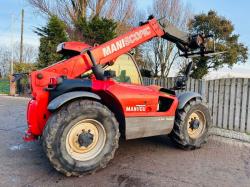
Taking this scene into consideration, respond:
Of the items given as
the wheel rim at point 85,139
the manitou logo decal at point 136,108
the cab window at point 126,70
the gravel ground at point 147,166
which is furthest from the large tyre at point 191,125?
the wheel rim at point 85,139

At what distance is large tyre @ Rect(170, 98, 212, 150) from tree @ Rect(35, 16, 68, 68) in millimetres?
12481

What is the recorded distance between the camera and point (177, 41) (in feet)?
17.1

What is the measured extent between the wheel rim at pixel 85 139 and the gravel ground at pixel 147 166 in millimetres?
310

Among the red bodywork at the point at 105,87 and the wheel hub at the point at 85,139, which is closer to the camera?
the wheel hub at the point at 85,139

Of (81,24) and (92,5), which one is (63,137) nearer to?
(81,24)

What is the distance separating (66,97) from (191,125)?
8.41ft

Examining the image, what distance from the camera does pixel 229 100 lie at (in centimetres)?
702

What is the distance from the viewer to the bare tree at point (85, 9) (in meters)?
18.5

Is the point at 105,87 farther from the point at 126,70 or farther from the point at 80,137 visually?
the point at 126,70

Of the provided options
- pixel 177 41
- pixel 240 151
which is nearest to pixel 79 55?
pixel 177 41

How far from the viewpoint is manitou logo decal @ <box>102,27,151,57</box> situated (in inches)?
169

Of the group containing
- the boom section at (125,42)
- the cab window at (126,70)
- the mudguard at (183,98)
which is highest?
the boom section at (125,42)

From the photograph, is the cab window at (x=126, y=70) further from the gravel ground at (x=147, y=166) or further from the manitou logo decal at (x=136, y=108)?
the gravel ground at (x=147, y=166)

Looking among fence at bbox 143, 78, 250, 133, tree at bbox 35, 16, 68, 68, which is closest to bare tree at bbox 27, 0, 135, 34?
tree at bbox 35, 16, 68, 68
